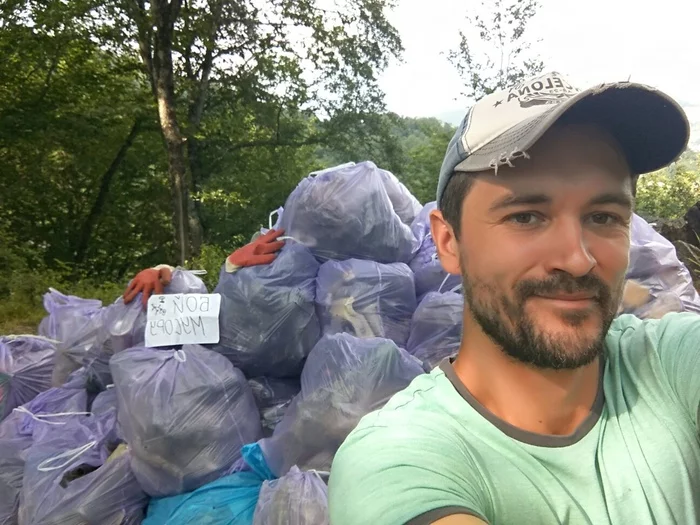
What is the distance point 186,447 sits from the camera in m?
2.16

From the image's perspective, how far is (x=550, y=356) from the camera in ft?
3.01

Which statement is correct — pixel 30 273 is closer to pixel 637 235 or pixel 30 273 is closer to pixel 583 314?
pixel 637 235

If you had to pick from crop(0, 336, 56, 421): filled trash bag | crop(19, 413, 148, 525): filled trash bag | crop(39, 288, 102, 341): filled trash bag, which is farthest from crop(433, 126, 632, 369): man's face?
crop(0, 336, 56, 421): filled trash bag

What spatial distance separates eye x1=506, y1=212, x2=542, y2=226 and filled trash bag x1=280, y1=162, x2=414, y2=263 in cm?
162

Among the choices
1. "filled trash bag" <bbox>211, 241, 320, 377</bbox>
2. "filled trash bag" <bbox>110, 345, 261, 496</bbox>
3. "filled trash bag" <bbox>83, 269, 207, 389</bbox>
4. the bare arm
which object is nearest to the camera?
the bare arm

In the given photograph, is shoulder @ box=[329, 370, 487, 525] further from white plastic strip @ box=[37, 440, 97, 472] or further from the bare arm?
white plastic strip @ box=[37, 440, 97, 472]

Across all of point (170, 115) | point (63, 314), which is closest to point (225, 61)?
point (170, 115)

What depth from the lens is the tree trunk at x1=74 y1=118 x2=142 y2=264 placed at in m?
9.32

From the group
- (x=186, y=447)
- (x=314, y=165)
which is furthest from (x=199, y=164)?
(x=186, y=447)

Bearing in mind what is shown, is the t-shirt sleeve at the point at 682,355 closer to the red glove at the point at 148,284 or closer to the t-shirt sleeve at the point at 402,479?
the t-shirt sleeve at the point at 402,479

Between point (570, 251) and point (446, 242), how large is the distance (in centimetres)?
26

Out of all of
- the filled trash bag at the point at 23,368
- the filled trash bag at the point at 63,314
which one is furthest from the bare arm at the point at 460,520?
the filled trash bag at the point at 23,368

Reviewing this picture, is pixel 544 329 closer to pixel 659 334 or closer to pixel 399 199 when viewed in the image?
pixel 659 334

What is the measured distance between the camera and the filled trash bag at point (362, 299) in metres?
2.43
